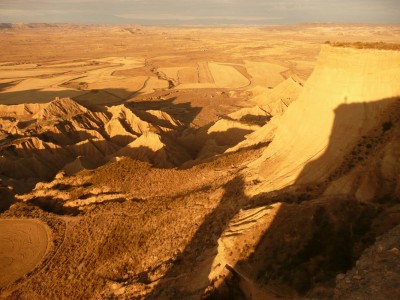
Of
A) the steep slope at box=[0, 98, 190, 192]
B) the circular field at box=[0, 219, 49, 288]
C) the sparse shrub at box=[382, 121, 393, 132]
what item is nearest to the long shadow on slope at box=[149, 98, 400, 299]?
the sparse shrub at box=[382, 121, 393, 132]

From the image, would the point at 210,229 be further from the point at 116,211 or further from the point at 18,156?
the point at 18,156

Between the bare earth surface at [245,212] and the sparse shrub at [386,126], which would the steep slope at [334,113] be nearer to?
the bare earth surface at [245,212]

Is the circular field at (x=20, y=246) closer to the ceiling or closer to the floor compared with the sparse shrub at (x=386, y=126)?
closer to the floor

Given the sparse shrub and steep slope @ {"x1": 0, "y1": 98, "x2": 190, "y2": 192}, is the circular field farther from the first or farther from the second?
the sparse shrub

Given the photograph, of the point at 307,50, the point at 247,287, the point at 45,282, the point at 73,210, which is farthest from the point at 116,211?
the point at 307,50

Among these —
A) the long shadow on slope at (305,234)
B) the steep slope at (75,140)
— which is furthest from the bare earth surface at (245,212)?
the steep slope at (75,140)

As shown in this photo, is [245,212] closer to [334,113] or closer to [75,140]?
[334,113]
